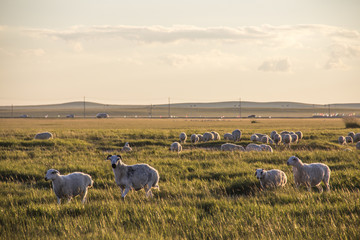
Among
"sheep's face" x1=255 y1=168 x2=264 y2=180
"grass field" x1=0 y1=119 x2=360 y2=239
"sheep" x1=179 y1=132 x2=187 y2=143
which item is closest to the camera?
"grass field" x1=0 y1=119 x2=360 y2=239

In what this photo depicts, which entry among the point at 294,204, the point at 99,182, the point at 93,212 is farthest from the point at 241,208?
the point at 99,182

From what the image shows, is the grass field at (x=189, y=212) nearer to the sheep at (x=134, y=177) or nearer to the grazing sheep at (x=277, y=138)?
the sheep at (x=134, y=177)

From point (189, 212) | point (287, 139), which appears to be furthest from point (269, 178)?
point (287, 139)

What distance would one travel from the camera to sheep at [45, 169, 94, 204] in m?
10.1

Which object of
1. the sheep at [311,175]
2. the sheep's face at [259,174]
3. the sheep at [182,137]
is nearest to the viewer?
the sheep's face at [259,174]

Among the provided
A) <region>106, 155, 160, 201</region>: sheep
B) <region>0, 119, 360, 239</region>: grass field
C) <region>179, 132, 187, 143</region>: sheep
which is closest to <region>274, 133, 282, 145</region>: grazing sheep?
<region>179, 132, 187, 143</region>: sheep

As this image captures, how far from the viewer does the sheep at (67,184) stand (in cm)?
1012

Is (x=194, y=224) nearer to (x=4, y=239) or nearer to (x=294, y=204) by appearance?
(x=294, y=204)

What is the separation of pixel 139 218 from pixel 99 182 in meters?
5.14

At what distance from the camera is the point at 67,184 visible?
1023cm

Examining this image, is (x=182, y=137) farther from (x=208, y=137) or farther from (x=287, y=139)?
(x=287, y=139)

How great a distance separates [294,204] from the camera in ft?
29.1

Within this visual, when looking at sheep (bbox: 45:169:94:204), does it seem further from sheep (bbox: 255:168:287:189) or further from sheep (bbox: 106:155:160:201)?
sheep (bbox: 255:168:287:189)

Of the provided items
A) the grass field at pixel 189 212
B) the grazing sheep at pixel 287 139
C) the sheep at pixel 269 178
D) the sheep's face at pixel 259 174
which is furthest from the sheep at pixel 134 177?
the grazing sheep at pixel 287 139
